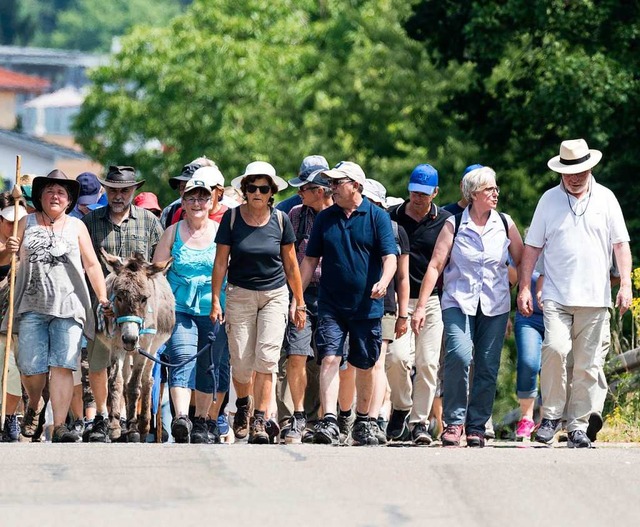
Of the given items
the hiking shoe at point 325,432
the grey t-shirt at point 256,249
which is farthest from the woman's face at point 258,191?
the hiking shoe at point 325,432

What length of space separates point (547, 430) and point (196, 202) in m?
3.13

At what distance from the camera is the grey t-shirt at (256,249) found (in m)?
14.6

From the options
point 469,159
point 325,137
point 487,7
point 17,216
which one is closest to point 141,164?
point 325,137

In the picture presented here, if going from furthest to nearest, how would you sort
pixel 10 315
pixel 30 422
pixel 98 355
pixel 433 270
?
pixel 98 355 → pixel 30 422 → pixel 10 315 → pixel 433 270

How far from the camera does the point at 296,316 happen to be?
14.8m

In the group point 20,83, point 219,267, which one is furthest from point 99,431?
point 20,83

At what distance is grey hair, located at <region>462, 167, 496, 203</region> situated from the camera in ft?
47.3

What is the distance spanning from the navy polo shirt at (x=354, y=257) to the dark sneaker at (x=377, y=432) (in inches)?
35.5

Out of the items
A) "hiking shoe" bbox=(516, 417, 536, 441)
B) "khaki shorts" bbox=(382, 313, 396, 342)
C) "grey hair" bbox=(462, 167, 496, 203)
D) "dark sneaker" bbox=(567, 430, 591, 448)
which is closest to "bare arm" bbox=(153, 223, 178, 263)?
"khaki shorts" bbox=(382, 313, 396, 342)

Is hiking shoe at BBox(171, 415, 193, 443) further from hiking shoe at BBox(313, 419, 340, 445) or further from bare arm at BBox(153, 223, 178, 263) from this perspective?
bare arm at BBox(153, 223, 178, 263)

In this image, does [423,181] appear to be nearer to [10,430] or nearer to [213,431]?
[213,431]

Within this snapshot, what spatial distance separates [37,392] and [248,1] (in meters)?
63.6

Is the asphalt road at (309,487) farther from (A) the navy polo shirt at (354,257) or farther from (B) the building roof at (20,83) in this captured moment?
(B) the building roof at (20,83)

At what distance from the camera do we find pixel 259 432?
1479 cm
